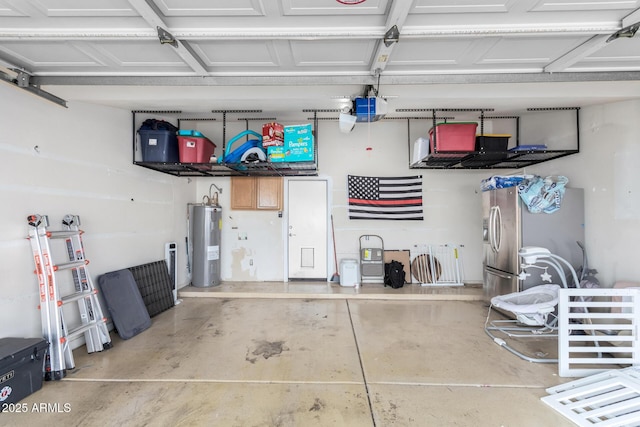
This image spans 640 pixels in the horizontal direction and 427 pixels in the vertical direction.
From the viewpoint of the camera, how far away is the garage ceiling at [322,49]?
1.85m

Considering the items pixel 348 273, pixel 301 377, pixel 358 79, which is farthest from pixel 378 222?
pixel 301 377

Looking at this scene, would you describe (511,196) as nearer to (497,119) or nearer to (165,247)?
(497,119)

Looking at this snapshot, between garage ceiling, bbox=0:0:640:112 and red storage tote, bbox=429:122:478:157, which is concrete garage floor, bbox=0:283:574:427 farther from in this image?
garage ceiling, bbox=0:0:640:112

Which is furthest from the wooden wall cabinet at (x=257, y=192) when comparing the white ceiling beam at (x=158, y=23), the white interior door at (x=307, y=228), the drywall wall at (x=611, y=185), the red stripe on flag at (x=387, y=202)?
the drywall wall at (x=611, y=185)

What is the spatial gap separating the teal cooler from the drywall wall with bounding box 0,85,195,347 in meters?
2.04

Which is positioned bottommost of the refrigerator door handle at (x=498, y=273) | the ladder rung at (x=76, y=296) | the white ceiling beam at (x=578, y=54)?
the refrigerator door handle at (x=498, y=273)

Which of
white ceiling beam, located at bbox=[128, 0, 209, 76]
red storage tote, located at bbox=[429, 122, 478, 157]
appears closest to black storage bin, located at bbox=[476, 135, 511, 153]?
red storage tote, located at bbox=[429, 122, 478, 157]

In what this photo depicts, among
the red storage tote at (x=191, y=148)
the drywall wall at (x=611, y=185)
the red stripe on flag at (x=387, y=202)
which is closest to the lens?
the drywall wall at (x=611, y=185)

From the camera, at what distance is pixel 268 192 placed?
16.7 ft

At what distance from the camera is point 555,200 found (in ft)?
10.8

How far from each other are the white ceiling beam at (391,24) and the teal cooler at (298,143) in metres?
1.47

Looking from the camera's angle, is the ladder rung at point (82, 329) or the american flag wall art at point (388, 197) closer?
the ladder rung at point (82, 329)

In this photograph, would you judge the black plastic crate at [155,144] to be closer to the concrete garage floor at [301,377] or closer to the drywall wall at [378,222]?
the drywall wall at [378,222]

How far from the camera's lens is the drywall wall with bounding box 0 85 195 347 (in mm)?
2354
